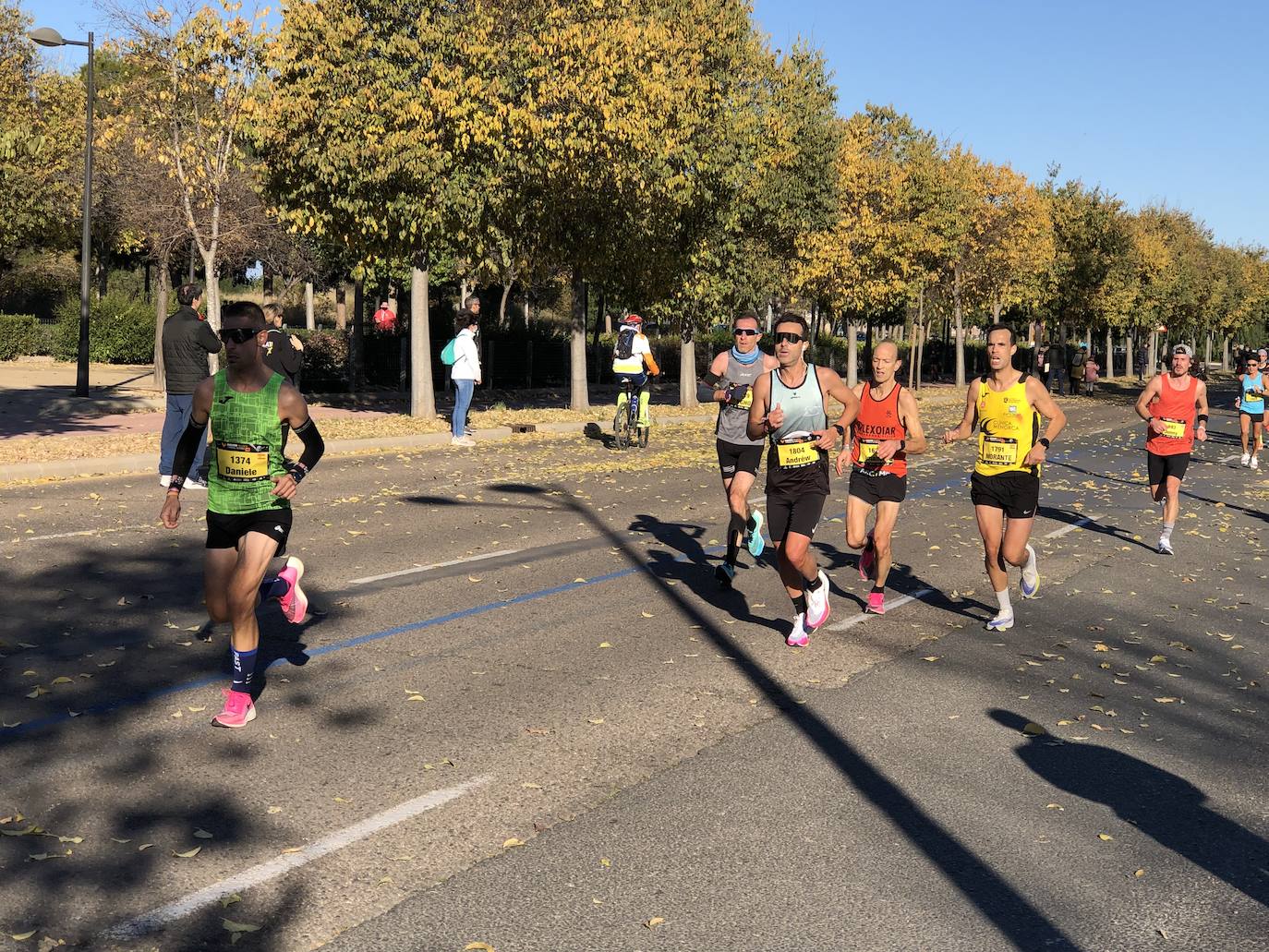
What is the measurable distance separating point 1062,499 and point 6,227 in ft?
63.5

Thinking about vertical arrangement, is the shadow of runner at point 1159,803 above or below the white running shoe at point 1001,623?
below

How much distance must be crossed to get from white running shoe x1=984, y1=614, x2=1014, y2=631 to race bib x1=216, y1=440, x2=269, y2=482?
5.03m

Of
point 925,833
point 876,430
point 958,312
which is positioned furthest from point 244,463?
point 958,312

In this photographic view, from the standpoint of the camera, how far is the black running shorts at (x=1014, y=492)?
28.7 feet

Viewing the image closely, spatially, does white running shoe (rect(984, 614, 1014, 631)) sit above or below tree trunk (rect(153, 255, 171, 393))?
below

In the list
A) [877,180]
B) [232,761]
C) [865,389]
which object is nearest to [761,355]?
[865,389]

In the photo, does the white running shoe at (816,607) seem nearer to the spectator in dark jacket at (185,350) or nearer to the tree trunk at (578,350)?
the spectator in dark jacket at (185,350)

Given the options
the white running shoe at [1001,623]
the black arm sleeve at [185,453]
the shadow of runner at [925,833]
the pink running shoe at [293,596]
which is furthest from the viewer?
the white running shoe at [1001,623]

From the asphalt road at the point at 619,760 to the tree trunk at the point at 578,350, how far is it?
59.9ft

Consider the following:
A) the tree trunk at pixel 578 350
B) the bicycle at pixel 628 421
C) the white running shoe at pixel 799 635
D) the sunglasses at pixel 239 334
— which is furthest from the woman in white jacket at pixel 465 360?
the sunglasses at pixel 239 334

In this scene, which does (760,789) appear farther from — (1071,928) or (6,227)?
(6,227)

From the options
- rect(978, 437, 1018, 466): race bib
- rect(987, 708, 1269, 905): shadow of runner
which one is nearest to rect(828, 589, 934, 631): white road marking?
rect(978, 437, 1018, 466): race bib

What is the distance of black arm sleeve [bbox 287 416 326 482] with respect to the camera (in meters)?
6.13

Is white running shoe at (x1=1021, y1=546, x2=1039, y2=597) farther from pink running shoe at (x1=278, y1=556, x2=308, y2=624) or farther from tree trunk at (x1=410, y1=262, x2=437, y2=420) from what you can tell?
tree trunk at (x1=410, y1=262, x2=437, y2=420)
